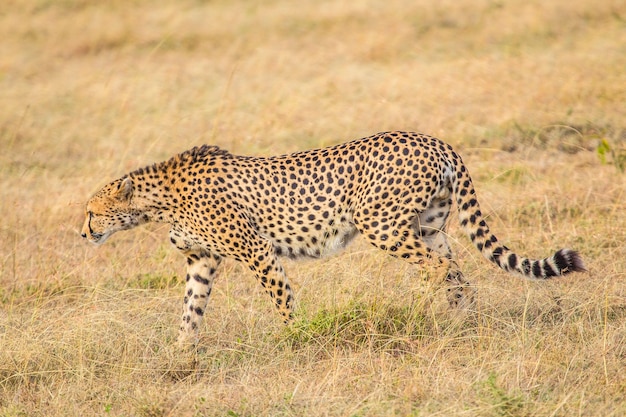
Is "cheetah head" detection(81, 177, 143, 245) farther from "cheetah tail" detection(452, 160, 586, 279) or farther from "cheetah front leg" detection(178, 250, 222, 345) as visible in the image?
"cheetah tail" detection(452, 160, 586, 279)

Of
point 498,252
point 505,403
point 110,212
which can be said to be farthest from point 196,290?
point 505,403

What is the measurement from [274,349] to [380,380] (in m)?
0.74

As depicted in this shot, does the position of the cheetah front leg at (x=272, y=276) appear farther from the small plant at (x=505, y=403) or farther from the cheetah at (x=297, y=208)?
the small plant at (x=505, y=403)

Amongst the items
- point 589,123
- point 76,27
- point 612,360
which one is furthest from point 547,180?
point 76,27

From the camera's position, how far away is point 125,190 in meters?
5.85

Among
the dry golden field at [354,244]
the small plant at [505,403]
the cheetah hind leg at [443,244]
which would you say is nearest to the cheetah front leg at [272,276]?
the dry golden field at [354,244]

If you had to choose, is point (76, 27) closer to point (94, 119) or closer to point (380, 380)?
point (94, 119)

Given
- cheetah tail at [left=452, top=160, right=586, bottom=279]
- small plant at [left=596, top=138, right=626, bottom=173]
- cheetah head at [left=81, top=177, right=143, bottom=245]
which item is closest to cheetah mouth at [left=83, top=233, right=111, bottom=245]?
cheetah head at [left=81, top=177, right=143, bottom=245]

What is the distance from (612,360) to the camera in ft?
15.5

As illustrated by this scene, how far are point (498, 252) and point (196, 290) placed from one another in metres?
1.77

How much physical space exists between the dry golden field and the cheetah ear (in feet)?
1.94

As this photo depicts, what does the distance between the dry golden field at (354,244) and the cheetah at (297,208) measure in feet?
0.72

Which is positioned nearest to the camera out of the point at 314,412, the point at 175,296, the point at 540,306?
the point at 314,412

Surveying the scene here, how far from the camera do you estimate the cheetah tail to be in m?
4.88
